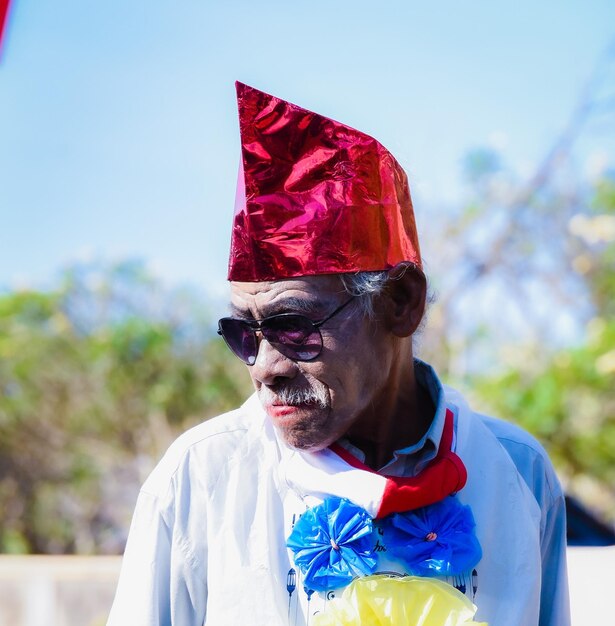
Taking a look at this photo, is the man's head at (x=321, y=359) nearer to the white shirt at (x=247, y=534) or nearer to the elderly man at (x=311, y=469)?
the elderly man at (x=311, y=469)

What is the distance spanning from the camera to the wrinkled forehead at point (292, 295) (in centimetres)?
176

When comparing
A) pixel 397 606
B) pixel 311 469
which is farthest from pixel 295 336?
pixel 397 606

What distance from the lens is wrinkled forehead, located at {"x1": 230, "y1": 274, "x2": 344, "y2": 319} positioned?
5.78ft

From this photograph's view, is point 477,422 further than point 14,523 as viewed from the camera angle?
No

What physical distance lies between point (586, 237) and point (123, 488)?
5484mm

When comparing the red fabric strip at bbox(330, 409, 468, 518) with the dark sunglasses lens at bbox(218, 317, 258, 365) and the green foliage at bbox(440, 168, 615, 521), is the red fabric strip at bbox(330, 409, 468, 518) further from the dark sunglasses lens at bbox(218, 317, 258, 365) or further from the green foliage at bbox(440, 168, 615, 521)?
the green foliage at bbox(440, 168, 615, 521)

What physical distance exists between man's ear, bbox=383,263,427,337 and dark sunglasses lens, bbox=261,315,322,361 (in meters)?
0.20

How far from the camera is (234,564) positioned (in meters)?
1.74

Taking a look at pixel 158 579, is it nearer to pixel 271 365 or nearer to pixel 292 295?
pixel 271 365

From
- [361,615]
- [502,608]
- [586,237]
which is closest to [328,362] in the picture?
[361,615]

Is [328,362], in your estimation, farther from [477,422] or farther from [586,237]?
[586,237]

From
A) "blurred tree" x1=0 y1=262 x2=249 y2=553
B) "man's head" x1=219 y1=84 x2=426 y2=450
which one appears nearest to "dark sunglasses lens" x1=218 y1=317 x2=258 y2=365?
"man's head" x1=219 y1=84 x2=426 y2=450

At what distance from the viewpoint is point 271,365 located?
5.76 feet

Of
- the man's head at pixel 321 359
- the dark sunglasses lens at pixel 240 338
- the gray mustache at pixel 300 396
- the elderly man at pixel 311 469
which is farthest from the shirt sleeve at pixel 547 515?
the dark sunglasses lens at pixel 240 338
